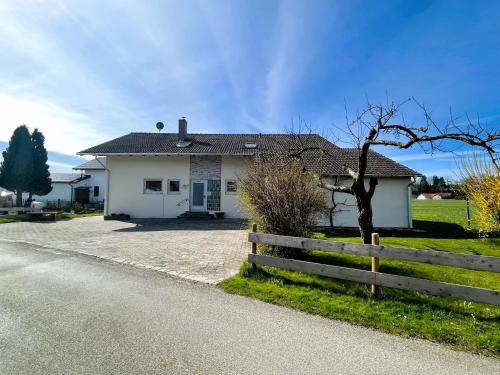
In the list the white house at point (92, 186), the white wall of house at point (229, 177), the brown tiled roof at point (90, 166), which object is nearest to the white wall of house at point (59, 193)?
the white house at point (92, 186)

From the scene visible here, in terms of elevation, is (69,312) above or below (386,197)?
below

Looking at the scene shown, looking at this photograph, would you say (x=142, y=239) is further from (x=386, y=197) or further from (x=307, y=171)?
(x=386, y=197)

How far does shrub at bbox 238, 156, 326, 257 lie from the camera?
22.6 ft

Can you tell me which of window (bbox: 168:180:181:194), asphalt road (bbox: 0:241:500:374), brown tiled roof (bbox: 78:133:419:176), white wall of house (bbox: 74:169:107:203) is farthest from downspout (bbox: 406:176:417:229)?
white wall of house (bbox: 74:169:107:203)

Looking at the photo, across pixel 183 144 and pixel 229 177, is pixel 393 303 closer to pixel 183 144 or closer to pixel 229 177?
pixel 229 177

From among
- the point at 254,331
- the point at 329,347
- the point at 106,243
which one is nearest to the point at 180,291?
the point at 254,331

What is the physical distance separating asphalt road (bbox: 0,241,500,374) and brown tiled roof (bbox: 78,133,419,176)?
10361mm

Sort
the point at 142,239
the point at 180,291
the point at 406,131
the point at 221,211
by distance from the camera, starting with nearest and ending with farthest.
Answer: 1. the point at 180,291
2. the point at 406,131
3. the point at 142,239
4. the point at 221,211

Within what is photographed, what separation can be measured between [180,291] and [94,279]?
78.6 inches

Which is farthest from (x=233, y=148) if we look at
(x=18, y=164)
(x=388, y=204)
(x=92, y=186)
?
(x=92, y=186)

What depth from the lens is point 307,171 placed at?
8.00 metres

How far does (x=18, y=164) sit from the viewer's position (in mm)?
26969

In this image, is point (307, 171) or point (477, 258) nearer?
point (477, 258)

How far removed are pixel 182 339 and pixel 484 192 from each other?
41.2 feet
